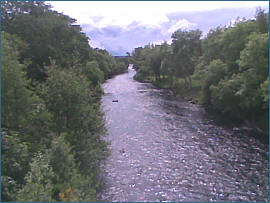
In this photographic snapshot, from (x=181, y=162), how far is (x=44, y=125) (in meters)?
12.7

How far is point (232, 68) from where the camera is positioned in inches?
2058

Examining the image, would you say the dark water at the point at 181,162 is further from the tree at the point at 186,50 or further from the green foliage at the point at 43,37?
the tree at the point at 186,50

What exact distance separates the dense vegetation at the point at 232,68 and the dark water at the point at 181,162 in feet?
14.7

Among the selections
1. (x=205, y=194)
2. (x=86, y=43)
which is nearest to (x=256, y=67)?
(x=86, y=43)

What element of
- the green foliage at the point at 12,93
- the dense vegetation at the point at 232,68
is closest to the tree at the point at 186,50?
the dense vegetation at the point at 232,68

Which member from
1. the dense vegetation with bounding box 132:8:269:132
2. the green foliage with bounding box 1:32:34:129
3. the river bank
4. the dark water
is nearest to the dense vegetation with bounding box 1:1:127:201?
the green foliage with bounding box 1:32:34:129

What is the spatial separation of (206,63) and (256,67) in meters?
24.2

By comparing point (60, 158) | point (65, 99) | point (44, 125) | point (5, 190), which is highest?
point (65, 99)

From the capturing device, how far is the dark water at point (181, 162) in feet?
75.4

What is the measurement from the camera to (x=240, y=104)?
43.7 meters

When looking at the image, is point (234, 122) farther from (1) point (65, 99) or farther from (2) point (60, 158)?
(2) point (60, 158)

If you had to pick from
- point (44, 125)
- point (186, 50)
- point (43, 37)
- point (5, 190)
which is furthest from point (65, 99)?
point (186, 50)

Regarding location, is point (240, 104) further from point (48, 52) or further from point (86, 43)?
point (48, 52)

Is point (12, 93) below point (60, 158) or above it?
above
